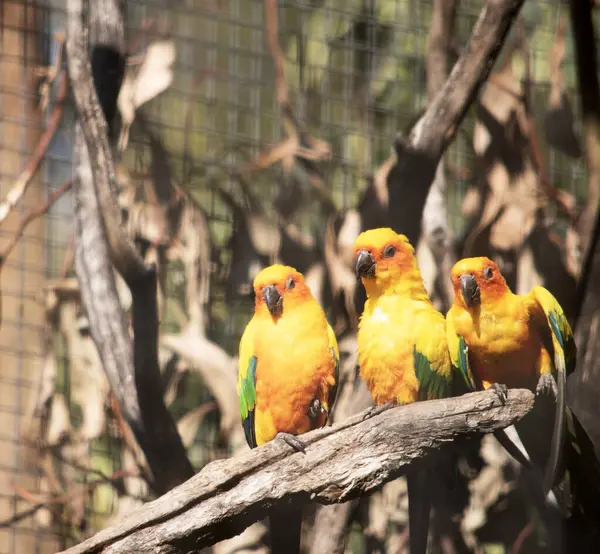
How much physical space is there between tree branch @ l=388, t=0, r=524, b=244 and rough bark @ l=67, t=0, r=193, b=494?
0.47 meters

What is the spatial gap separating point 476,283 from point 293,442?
0.35m

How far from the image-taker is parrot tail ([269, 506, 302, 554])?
Result: 1178 millimetres

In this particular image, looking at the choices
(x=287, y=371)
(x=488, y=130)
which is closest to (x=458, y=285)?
(x=287, y=371)

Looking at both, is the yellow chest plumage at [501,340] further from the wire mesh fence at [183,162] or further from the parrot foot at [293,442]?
the wire mesh fence at [183,162]

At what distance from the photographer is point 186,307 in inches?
69.1

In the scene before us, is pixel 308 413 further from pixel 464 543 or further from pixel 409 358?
pixel 464 543

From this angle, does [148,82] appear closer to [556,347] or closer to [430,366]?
[430,366]

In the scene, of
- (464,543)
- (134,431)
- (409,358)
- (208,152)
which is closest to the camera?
(409,358)

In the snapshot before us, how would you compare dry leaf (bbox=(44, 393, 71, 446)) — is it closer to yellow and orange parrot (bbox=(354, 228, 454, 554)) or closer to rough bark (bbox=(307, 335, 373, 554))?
rough bark (bbox=(307, 335, 373, 554))

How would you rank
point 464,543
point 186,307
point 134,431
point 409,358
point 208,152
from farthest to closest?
point 208,152 → point 186,307 → point 464,543 → point 134,431 → point 409,358

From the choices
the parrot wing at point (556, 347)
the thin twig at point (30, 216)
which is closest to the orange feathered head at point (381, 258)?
the parrot wing at point (556, 347)

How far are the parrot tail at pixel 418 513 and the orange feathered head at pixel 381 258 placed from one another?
326mm

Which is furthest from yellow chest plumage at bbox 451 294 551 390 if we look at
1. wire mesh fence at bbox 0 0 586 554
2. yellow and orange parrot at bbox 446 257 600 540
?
wire mesh fence at bbox 0 0 586 554

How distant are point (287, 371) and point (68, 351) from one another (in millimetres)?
785
